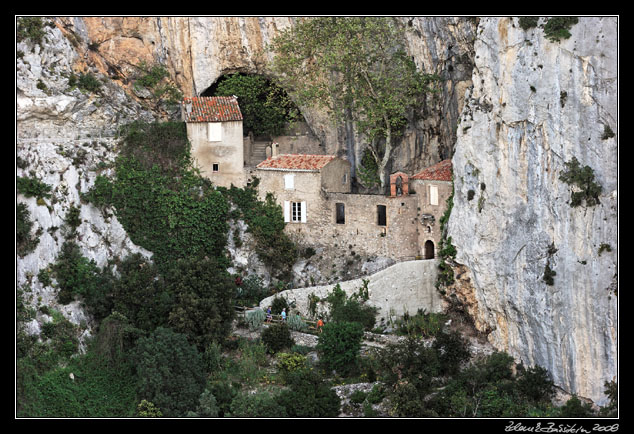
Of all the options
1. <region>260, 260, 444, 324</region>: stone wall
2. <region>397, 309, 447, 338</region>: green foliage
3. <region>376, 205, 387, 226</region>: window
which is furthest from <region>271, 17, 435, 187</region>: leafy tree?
<region>397, 309, 447, 338</region>: green foliage

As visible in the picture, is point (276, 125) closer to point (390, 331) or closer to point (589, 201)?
point (390, 331)

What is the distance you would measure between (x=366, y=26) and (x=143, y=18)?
39.4 feet

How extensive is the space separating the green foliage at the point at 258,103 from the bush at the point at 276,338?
12.3 meters

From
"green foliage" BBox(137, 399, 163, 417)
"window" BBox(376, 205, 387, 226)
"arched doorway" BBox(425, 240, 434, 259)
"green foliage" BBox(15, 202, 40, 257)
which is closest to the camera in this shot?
"green foliage" BBox(137, 399, 163, 417)

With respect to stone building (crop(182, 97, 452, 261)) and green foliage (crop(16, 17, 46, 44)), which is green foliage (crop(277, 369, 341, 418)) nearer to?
stone building (crop(182, 97, 452, 261))

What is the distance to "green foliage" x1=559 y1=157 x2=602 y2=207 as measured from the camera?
4359 centimetres

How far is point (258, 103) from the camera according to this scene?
184 feet

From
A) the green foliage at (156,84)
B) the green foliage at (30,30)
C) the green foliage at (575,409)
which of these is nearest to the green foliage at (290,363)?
the green foliage at (575,409)

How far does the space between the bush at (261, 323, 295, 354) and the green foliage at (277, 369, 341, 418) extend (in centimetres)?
409

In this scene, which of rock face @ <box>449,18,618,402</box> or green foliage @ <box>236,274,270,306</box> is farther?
green foliage @ <box>236,274,270,306</box>

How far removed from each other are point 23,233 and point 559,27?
24976 mm

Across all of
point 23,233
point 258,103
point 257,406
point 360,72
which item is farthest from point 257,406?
point 258,103

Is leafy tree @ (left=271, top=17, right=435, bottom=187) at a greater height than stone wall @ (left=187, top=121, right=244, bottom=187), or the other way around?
leafy tree @ (left=271, top=17, right=435, bottom=187)

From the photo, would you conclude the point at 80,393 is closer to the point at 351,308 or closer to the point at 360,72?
the point at 351,308
